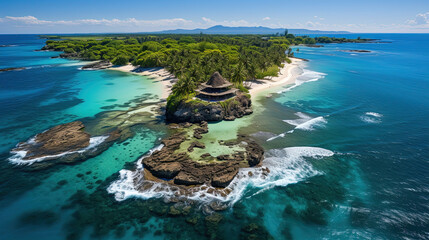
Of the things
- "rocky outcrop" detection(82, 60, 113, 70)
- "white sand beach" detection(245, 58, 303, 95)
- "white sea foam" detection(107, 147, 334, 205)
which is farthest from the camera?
"rocky outcrop" detection(82, 60, 113, 70)

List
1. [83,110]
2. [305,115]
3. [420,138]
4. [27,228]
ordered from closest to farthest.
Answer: [27,228]
[420,138]
[305,115]
[83,110]

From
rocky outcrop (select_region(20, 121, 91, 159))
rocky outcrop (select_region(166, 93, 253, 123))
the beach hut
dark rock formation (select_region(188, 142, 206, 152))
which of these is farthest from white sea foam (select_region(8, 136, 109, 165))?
the beach hut

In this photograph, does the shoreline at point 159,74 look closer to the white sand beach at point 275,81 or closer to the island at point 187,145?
the island at point 187,145

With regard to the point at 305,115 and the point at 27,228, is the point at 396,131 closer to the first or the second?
the point at 305,115

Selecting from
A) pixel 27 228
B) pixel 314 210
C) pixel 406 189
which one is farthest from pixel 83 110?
pixel 406 189

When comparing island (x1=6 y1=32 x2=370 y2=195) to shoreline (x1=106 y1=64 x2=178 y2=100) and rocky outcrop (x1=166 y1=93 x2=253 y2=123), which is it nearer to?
rocky outcrop (x1=166 y1=93 x2=253 y2=123)

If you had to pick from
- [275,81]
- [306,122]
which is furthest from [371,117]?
[275,81]
